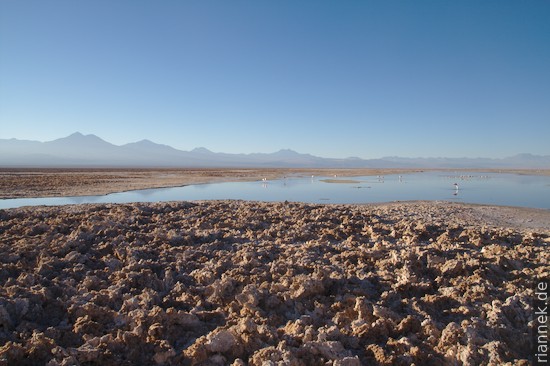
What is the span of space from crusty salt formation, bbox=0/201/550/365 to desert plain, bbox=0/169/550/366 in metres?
0.02

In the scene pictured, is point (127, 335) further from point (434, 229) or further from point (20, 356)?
point (434, 229)

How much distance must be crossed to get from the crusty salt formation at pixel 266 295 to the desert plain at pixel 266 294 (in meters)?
0.02

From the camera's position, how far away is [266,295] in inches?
181

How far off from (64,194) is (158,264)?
18.6 meters

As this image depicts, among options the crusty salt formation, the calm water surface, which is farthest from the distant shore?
the crusty salt formation

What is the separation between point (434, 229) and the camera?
7355 millimetres

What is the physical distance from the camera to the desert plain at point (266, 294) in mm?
3650

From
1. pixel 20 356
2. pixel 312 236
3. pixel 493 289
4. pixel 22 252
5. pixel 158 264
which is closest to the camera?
pixel 20 356

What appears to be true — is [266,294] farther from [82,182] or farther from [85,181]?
[85,181]

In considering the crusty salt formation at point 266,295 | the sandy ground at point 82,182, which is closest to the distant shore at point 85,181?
the sandy ground at point 82,182

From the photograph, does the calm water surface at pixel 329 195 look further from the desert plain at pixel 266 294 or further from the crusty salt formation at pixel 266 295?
the crusty salt formation at pixel 266 295

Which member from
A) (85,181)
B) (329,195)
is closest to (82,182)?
(85,181)

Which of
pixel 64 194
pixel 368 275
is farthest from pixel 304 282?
pixel 64 194

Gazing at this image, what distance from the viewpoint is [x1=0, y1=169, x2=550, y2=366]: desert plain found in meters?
3.65
